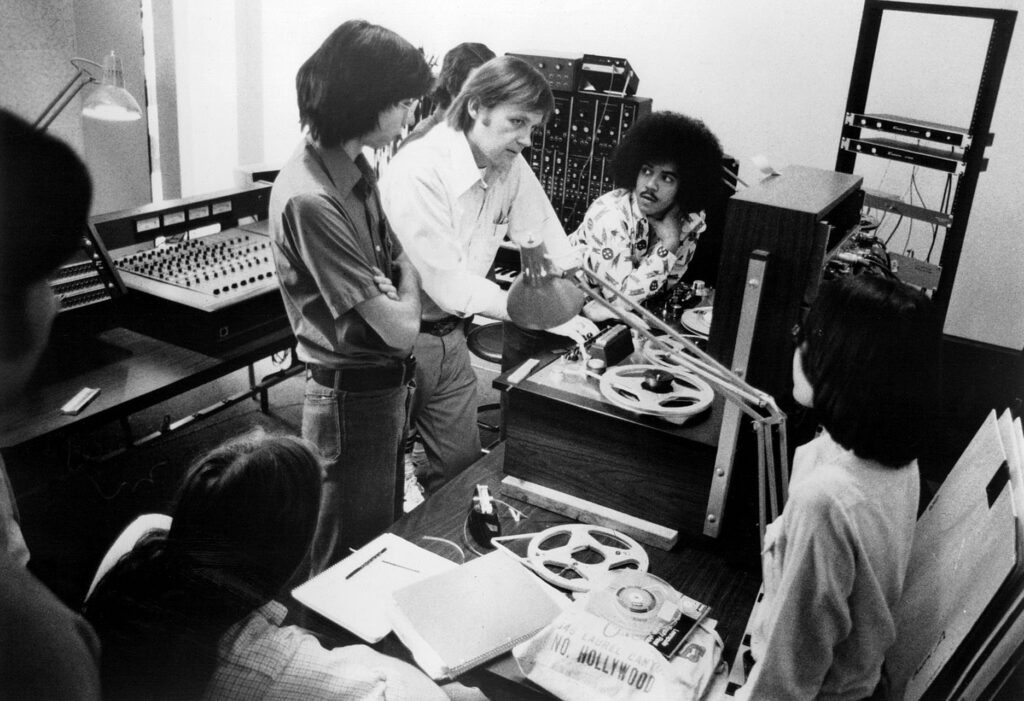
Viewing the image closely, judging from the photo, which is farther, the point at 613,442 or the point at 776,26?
the point at 776,26

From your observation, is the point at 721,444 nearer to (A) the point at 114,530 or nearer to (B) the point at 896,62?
(A) the point at 114,530

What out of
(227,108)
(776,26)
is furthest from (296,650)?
(776,26)

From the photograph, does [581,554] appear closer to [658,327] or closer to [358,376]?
[658,327]

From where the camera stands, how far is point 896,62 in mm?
3322

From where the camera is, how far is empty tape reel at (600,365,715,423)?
152 centimetres

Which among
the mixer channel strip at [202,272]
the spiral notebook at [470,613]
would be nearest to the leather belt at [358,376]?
the mixer channel strip at [202,272]

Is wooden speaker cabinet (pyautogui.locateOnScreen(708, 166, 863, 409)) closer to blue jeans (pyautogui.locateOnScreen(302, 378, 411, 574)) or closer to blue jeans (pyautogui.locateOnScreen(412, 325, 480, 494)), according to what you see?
blue jeans (pyautogui.locateOnScreen(302, 378, 411, 574))

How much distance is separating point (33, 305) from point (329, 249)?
817mm

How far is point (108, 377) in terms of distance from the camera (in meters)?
1.81

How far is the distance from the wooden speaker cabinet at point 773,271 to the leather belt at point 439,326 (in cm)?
91

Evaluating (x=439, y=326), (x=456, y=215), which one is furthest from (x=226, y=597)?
(x=456, y=215)

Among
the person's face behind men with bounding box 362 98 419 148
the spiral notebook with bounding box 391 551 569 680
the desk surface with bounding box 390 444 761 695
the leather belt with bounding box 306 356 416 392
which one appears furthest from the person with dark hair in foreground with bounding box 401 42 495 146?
the spiral notebook with bounding box 391 551 569 680

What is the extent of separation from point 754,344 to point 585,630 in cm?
54

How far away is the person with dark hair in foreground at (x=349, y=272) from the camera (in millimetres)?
1601
